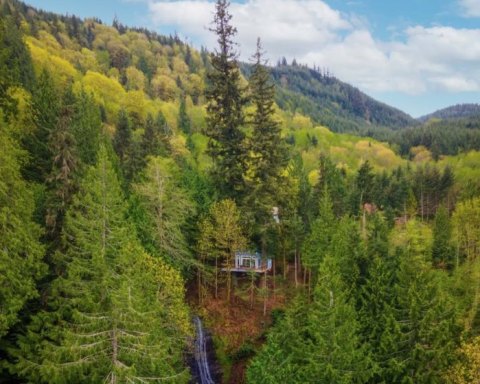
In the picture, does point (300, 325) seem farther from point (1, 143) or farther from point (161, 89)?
point (161, 89)

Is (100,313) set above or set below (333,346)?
above

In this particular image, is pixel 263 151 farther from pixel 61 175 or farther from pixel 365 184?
pixel 365 184

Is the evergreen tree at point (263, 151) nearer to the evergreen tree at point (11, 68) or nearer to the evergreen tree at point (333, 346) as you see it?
the evergreen tree at point (333, 346)

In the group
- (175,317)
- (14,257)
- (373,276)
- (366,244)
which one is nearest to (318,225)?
(366,244)

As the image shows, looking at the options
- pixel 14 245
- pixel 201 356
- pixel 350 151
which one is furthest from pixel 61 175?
pixel 350 151

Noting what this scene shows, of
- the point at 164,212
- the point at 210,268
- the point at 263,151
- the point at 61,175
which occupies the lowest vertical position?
the point at 210,268

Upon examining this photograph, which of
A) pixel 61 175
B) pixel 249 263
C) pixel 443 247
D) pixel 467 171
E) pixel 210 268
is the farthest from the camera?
pixel 467 171

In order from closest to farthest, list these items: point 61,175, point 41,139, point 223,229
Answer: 1. point 61,175
2. point 41,139
3. point 223,229

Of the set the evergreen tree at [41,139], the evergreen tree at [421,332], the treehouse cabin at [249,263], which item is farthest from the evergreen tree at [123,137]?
the evergreen tree at [421,332]
